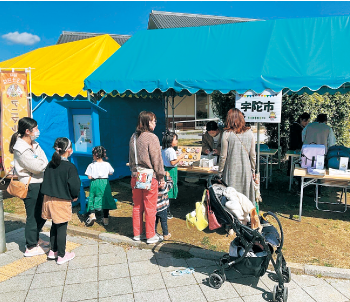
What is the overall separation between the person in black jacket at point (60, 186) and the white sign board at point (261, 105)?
260cm

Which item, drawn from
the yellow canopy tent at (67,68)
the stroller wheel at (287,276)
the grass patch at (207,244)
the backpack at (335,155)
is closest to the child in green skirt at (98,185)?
the grass patch at (207,244)

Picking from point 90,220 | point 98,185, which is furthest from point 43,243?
point 98,185

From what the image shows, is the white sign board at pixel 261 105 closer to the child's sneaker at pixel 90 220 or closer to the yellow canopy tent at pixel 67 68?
the child's sneaker at pixel 90 220

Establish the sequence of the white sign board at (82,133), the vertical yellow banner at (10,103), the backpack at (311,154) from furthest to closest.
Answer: the vertical yellow banner at (10,103)
the white sign board at (82,133)
the backpack at (311,154)

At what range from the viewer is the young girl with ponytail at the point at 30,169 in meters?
3.57

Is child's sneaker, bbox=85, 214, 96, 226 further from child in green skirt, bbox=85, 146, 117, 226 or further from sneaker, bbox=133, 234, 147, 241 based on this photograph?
sneaker, bbox=133, 234, 147, 241

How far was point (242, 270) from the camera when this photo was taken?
306cm

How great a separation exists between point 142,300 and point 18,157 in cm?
217

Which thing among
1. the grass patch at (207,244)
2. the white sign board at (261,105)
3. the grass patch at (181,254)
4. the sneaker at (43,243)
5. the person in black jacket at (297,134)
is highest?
the white sign board at (261,105)

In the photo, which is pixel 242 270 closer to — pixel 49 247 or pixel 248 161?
pixel 248 161

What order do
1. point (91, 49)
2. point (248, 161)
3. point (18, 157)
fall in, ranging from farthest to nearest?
point (91, 49)
point (248, 161)
point (18, 157)

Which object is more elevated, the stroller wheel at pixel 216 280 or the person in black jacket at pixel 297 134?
the person in black jacket at pixel 297 134

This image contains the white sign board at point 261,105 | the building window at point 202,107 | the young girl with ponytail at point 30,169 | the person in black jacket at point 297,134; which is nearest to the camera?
the young girl with ponytail at point 30,169

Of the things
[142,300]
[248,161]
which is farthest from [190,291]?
[248,161]
